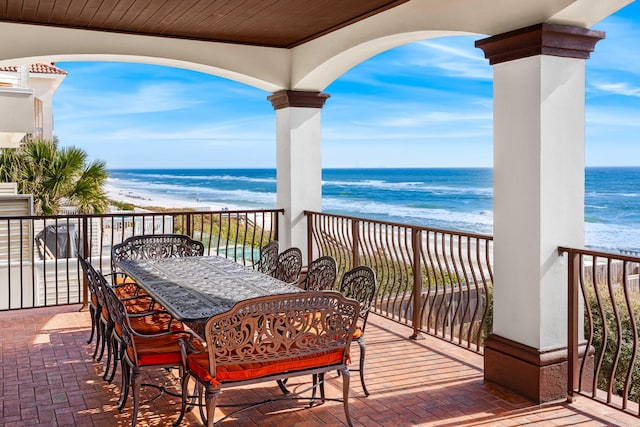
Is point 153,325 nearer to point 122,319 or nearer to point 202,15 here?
point 122,319

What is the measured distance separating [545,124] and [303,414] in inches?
92.5

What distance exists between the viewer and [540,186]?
12.6ft

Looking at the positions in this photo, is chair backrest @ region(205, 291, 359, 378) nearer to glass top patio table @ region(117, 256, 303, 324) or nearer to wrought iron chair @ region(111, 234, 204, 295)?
glass top patio table @ region(117, 256, 303, 324)

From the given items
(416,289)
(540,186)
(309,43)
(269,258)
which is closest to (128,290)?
(269,258)

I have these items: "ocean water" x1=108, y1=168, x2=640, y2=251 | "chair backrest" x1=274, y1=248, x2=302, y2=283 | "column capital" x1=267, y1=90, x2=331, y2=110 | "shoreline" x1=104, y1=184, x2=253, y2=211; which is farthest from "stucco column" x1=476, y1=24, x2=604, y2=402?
"shoreline" x1=104, y1=184, x2=253, y2=211

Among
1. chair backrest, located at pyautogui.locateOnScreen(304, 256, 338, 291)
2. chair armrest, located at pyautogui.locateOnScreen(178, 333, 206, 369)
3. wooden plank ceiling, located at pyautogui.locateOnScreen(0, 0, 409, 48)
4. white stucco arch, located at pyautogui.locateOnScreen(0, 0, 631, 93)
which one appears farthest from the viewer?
wooden plank ceiling, located at pyautogui.locateOnScreen(0, 0, 409, 48)

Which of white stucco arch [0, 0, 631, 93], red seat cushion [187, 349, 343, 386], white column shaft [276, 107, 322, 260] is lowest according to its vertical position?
red seat cushion [187, 349, 343, 386]

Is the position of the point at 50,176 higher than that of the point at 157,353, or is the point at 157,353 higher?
the point at 50,176

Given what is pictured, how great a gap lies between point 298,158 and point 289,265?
232cm

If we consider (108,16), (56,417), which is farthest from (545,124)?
(108,16)

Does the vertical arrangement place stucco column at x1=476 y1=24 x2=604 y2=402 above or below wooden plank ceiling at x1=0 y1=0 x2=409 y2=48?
below

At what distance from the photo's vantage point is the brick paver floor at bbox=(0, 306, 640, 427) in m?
3.56

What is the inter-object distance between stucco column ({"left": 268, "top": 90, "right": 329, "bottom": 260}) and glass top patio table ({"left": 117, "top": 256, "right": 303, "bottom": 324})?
2217 millimetres

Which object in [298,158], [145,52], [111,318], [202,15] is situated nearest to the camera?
[111,318]
